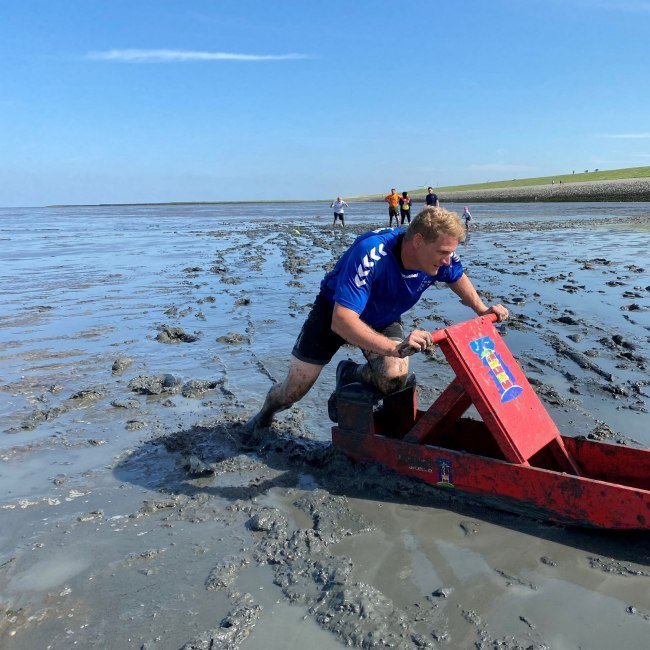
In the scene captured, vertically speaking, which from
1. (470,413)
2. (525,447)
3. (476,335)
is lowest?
(470,413)

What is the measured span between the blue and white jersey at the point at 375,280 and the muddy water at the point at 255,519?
3.61 feet

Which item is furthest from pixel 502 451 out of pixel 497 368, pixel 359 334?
pixel 359 334

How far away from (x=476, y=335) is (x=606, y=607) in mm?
1642

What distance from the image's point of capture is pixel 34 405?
5402 millimetres

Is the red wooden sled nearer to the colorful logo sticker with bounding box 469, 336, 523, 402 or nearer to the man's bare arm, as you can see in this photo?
the colorful logo sticker with bounding box 469, 336, 523, 402

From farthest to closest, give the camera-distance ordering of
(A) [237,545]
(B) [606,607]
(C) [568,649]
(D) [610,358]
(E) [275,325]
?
(E) [275,325] < (D) [610,358] < (A) [237,545] < (B) [606,607] < (C) [568,649]

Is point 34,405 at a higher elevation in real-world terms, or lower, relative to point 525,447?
lower

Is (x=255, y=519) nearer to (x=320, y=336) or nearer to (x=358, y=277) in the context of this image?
(x=320, y=336)

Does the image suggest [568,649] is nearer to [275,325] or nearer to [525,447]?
[525,447]

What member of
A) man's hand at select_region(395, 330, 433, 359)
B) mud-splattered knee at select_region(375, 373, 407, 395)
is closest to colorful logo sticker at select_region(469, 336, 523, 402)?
man's hand at select_region(395, 330, 433, 359)

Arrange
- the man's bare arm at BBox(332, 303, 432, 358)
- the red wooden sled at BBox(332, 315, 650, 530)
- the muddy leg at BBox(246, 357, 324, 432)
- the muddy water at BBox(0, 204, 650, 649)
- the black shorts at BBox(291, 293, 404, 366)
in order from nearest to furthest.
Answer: the muddy water at BBox(0, 204, 650, 649) < the red wooden sled at BBox(332, 315, 650, 530) < the man's bare arm at BBox(332, 303, 432, 358) < the black shorts at BBox(291, 293, 404, 366) < the muddy leg at BBox(246, 357, 324, 432)

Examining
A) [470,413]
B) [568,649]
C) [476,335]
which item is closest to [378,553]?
[568,649]

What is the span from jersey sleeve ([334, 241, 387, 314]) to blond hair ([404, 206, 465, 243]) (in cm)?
31

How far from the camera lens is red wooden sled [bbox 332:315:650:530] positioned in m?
3.15
